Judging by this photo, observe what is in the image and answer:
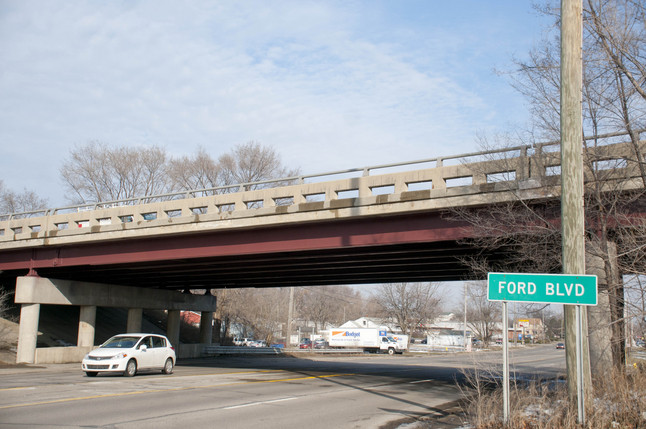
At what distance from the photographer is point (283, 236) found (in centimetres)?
2158

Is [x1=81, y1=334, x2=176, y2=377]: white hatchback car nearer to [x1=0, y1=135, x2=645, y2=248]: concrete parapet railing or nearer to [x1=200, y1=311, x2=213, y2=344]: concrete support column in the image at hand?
[x1=0, y1=135, x2=645, y2=248]: concrete parapet railing

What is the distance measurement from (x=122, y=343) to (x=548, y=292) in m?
16.7

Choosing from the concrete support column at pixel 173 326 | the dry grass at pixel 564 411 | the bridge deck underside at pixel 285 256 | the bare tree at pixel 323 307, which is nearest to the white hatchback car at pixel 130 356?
the bridge deck underside at pixel 285 256

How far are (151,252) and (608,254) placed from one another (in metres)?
19.0

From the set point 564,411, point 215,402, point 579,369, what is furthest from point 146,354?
point 579,369

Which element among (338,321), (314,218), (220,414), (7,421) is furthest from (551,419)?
(338,321)

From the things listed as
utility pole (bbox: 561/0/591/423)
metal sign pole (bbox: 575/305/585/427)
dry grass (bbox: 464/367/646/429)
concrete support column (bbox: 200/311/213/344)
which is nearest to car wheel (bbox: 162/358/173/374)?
dry grass (bbox: 464/367/646/429)

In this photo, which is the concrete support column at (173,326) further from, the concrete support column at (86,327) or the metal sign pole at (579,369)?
the metal sign pole at (579,369)

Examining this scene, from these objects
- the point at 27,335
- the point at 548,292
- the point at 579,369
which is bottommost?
the point at 27,335

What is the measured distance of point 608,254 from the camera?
12.5 m

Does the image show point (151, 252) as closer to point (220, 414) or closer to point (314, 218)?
point (314, 218)

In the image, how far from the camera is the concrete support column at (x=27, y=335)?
28047 mm

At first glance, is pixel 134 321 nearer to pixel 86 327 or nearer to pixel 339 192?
pixel 86 327

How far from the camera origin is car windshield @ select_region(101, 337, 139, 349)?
2045cm
